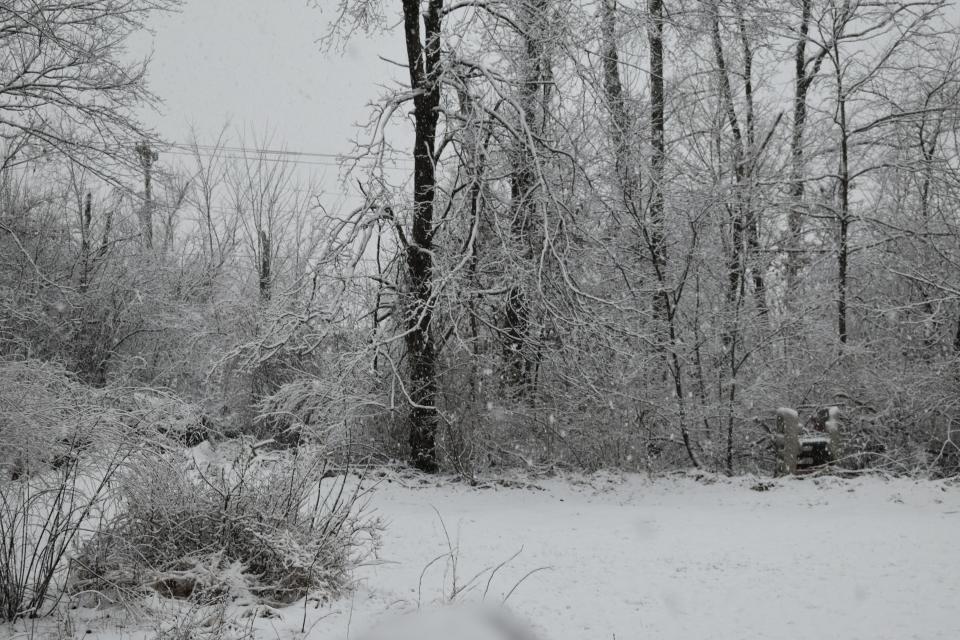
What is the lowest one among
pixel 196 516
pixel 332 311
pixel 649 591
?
pixel 649 591

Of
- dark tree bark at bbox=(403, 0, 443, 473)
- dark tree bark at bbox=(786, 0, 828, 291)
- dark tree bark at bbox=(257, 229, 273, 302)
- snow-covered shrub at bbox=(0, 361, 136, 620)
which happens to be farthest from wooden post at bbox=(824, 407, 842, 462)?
dark tree bark at bbox=(257, 229, 273, 302)

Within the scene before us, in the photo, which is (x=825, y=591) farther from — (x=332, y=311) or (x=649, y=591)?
(x=332, y=311)

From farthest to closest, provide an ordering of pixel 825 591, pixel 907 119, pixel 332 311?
pixel 907 119 < pixel 332 311 < pixel 825 591

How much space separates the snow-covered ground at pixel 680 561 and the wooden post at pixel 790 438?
1.54 ft

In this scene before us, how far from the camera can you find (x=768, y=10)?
1403cm

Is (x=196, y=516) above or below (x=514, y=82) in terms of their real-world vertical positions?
below

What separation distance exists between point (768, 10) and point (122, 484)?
14.1 metres

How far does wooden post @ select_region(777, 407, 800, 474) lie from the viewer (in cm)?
1020

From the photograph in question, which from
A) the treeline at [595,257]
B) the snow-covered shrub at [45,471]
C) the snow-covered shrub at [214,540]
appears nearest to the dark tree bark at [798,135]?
the treeline at [595,257]

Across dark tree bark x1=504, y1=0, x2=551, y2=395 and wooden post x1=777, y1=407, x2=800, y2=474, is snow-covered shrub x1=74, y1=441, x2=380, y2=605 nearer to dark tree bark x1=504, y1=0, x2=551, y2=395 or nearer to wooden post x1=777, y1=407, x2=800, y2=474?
dark tree bark x1=504, y1=0, x2=551, y2=395

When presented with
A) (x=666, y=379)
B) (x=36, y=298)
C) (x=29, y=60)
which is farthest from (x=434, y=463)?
(x=29, y=60)

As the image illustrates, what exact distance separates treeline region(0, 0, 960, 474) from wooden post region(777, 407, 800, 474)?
3.14ft

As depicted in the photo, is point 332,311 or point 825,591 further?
point 332,311

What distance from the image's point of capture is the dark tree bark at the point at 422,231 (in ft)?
34.5
